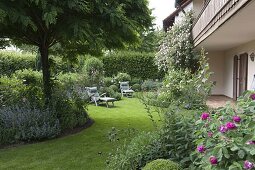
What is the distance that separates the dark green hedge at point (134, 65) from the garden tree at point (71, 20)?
1470 centimetres

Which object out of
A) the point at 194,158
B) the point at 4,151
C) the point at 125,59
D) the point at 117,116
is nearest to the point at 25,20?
the point at 4,151

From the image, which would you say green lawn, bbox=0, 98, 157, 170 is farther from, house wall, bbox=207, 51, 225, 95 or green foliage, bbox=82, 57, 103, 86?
house wall, bbox=207, 51, 225, 95

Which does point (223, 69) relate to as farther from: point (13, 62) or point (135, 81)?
point (13, 62)

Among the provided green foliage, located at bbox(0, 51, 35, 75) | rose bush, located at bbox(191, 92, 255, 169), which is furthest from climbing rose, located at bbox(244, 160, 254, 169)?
green foliage, located at bbox(0, 51, 35, 75)

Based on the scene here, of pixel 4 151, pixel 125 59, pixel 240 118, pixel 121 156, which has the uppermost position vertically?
pixel 125 59

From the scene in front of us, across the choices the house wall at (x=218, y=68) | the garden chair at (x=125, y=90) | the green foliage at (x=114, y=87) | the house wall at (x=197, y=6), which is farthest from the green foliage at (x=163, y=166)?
the house wall at (x=218, y=68)

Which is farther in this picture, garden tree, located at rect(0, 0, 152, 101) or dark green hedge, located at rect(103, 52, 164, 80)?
dark green hedge, located at rect(103, 52, 164, 80)

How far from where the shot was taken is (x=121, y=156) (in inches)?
165

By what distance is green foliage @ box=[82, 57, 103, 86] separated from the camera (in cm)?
1864

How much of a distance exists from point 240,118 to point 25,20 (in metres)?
5.14

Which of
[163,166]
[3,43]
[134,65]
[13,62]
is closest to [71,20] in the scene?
[3,43]

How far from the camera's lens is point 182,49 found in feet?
59.0

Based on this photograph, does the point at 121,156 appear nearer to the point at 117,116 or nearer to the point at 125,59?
the point at 117,116

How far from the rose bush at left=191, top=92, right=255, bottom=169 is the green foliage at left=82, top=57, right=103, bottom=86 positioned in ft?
52.2
